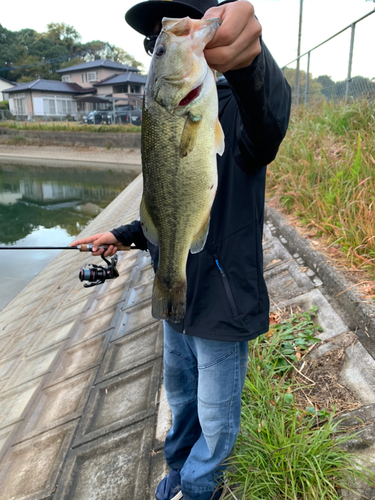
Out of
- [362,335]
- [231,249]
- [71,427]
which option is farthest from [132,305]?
[231,249]

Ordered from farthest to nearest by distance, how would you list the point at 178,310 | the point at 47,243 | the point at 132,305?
1. the point at 47,243
2. the point at 132,305
3. the point at 178,310

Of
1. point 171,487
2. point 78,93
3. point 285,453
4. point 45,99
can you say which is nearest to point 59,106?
point 45,99

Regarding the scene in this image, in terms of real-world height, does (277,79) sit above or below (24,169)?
above

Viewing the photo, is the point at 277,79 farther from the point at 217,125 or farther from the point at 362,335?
the point at 362,335

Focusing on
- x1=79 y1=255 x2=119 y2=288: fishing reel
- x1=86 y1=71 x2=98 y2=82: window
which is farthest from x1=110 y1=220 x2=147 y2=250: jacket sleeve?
x1=86 y1=71 x2=98 y2=82: window

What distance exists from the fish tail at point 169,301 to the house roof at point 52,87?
43.4 meters

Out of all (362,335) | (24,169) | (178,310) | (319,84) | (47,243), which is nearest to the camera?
(178,310)

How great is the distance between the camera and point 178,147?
1.32 meters

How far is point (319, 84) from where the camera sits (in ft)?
→ 27.3

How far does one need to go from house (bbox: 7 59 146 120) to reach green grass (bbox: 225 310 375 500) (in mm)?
36382

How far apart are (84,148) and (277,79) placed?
30.6 meters

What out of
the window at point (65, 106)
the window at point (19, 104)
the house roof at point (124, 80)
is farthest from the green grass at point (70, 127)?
the house roof at point (124, 80)

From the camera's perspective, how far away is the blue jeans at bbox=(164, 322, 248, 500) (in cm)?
171

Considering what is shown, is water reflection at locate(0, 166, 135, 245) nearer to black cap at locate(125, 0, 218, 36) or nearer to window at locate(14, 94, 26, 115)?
black cap at locate(125, 0, 218, 36)
